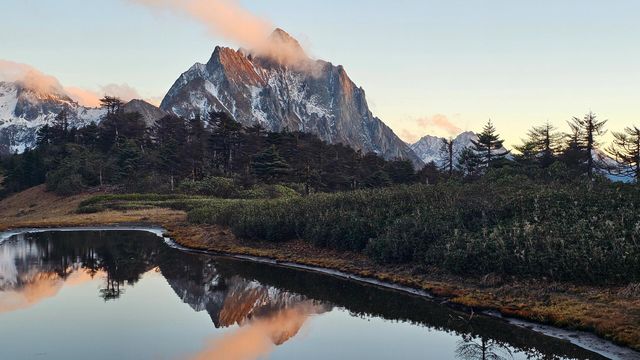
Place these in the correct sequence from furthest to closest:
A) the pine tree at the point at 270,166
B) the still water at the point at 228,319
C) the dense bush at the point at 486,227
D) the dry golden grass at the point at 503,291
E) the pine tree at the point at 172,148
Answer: the pine tree at the point at 172,148 → the pine tree at the point at 270,166 → the dense bush at the point at 486,227 → the dry golden grass at the point at 503,291 → the still water at the point at 228,319

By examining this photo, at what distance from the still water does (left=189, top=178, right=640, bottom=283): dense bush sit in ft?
16.0

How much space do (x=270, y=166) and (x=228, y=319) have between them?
6506 cm

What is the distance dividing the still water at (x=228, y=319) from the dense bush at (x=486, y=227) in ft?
16.0

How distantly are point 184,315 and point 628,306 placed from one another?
66.9 ft

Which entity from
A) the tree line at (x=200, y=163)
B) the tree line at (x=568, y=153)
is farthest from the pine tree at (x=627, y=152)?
the tree line at (x=200, y=163)

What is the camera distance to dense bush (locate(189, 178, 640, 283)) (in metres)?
25.8

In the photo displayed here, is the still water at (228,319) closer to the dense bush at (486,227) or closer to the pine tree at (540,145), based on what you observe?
the dense bush at (486,227)

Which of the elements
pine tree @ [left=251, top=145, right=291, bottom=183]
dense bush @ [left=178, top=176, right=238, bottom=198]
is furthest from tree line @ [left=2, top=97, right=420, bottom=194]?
dense bush @ [left=178, top=176, right=238, bottom=198]

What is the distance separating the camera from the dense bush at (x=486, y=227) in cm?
2581

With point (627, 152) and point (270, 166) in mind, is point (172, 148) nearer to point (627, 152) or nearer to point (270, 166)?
point (270, 166)

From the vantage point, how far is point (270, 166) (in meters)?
89.1

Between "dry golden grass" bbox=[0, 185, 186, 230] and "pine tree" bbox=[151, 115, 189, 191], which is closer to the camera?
"dry golden grass" bbox=[0, 185, 186, 230]

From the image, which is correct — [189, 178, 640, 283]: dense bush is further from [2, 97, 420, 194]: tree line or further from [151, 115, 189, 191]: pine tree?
[151, 115, 189, 191]: pine tree

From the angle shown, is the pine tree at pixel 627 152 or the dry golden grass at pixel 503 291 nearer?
the dry golden grass at pixel 503 291
